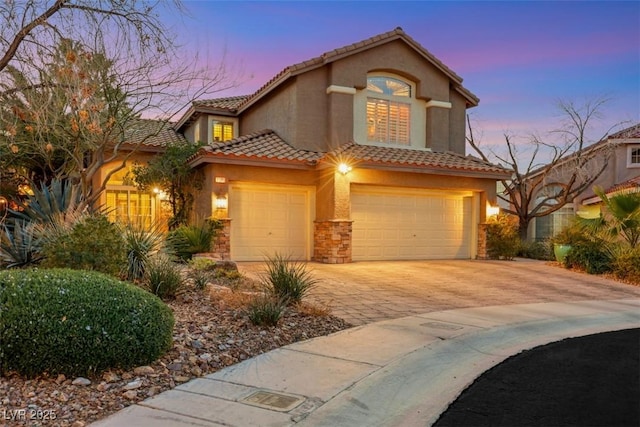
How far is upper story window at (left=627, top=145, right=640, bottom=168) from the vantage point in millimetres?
23891

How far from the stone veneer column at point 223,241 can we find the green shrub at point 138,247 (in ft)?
16.8

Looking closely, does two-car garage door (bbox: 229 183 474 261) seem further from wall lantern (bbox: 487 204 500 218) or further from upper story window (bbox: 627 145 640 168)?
upper story window (bbox: 627 145 640 168)

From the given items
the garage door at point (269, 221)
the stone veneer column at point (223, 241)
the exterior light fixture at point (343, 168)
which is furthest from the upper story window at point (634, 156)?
the stone veneer column at point (223, 241)

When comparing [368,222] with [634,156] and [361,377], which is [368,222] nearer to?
[361,377]

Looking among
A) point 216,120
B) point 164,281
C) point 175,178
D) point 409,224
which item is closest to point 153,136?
point 175,178

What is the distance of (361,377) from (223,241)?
10.3 metres

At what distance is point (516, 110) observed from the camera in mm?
23328

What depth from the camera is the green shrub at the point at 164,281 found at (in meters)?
7.48

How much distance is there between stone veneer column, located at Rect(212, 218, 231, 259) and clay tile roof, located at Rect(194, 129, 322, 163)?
2.13m

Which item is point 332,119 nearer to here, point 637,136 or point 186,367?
point 186,367

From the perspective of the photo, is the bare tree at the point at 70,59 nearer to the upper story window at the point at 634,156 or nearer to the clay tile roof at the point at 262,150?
the clay tile roof at the point at 262,150

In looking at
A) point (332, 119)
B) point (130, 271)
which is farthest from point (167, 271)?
point (332, 119)

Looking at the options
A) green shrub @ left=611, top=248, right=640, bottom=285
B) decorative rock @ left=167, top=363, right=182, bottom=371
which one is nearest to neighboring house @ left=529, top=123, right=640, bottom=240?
green shrub @ left=611, top=248, right=640, bottom=285

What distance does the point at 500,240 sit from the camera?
1786cm
